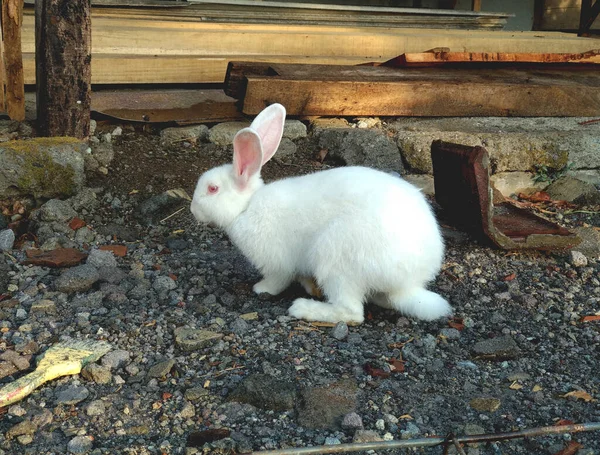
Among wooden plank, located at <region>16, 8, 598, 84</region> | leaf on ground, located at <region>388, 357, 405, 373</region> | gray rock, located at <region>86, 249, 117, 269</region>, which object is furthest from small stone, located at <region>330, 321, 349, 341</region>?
wooden plank, located at <region>16, 8, 598, 84</region>

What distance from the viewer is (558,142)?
607cm

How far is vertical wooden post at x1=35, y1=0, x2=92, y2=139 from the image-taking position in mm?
5102

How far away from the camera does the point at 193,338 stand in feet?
12.0

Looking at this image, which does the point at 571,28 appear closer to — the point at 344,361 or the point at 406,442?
the point at 344,361

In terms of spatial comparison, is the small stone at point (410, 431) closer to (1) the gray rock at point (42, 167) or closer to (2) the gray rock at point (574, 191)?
(1) the gray rock at point (42, 167)

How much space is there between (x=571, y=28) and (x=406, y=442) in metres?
8.78

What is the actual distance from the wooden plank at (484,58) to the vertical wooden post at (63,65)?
2.75 m

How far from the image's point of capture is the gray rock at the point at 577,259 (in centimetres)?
484

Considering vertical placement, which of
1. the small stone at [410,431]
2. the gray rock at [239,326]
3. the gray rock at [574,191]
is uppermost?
the gray rock at [574,191]

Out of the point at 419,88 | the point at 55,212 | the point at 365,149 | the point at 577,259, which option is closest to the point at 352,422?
the point at 577,259

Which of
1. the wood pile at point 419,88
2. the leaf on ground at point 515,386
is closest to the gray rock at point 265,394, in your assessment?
the leaf on ground at point 515,386

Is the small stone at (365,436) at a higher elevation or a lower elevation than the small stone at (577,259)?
lower

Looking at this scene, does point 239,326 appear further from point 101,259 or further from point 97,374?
point 101,259

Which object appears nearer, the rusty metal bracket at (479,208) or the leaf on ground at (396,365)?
the leaf on ground at (396,365)
